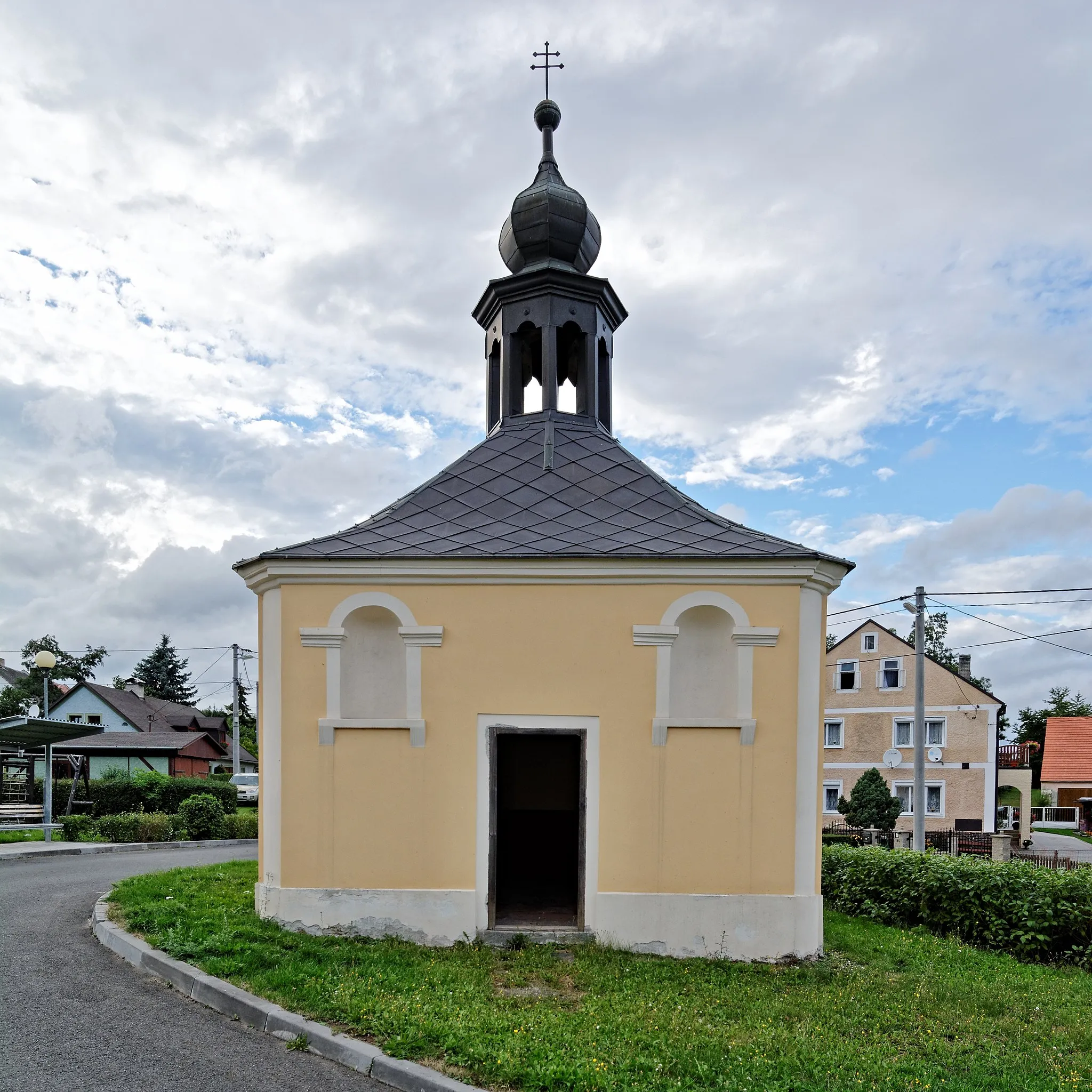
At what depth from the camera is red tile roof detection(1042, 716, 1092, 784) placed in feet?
141

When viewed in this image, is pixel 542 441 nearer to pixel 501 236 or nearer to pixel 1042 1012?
pixel 501 236

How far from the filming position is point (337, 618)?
29.6 ft

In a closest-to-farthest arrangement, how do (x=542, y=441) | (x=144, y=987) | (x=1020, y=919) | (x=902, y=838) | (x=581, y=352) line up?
(x=144, y=987) < (x=1020, y=919) < (x=542, y=441) < (x=581, y=352) < (x=902, y=838)

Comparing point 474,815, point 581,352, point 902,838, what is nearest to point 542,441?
point 581,352

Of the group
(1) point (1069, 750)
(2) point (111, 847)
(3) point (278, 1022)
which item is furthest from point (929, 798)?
(3) point (278, 1022)

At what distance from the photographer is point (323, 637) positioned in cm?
898

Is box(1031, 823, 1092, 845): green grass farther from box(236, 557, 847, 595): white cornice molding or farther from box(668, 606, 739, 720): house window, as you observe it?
box(236, 557, 847, 595): white cornice molding

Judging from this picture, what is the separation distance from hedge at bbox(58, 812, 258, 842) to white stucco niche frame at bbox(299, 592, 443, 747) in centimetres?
1158

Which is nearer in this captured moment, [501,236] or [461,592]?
[461,592]

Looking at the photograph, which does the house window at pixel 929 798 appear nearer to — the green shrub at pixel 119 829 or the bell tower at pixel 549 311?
the green shrub at pixel 119 829

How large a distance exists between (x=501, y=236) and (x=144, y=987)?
10167 millimetres

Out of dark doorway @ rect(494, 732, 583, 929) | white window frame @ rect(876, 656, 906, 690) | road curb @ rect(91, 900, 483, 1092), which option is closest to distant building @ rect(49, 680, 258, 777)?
dark doorway @ rect(494, 732, 583, 929)

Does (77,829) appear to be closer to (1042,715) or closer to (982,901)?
(982,901)

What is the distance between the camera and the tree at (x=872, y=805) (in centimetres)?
2902
